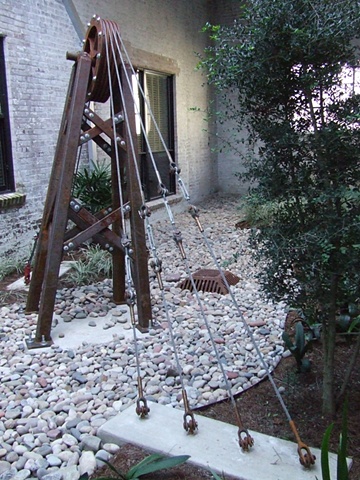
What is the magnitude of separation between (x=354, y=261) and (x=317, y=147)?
55 cm

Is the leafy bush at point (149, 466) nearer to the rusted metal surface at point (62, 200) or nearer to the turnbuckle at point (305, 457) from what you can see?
the turnbuckle at point (305, 457)

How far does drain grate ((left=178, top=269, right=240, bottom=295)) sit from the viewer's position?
5.02m

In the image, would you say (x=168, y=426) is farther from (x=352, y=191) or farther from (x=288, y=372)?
(x=352, y=191)

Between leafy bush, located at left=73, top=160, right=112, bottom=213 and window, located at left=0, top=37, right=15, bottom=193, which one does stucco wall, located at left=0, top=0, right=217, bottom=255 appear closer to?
window, located at left=0, top=37, right=15, bottom=193

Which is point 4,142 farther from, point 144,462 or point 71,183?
point 144,462

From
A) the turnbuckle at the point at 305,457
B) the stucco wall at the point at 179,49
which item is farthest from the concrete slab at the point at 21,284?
the stucco wall at the point at 179,49

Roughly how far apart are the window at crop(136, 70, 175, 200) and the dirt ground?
19.7 ft

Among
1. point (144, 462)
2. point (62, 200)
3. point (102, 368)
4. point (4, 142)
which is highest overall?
point (4, 142)

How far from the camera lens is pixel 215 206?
11.0 m

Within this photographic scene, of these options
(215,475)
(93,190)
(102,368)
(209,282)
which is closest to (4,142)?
(93,190)

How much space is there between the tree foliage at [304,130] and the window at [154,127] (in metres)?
6.32

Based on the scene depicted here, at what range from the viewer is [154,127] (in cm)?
972

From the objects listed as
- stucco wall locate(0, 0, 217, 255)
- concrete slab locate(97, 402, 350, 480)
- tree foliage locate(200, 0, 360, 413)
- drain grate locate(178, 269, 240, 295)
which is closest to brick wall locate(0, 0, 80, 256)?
stucco wall locate(0, 0, 217, 255)

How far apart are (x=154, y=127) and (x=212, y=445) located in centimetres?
810
